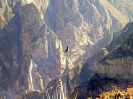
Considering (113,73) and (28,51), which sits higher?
(28,51)

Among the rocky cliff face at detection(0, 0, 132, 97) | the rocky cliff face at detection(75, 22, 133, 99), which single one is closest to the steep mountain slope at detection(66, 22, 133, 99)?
the rocky cliff face at detection(75, 22, 133, 99)

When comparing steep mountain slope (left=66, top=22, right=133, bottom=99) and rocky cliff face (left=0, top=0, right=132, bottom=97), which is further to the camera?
rocky cliff face (left=0, top=0, right=132, bottom=97)

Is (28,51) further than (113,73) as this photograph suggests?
Yes

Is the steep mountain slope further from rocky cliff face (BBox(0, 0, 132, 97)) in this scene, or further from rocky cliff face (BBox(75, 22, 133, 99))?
rocky cliff face (BBox(0, 0, 132, 97))

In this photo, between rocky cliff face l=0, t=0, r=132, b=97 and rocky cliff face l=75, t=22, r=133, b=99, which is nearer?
rocky cliff face l=75, t=22, r=133, b=99

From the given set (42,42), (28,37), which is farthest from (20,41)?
(42,42)

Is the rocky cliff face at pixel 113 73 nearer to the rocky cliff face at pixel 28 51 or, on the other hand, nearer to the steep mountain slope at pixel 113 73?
the steep mountain slope at pixel 113 73

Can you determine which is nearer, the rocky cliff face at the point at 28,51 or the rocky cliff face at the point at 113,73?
the rocky cliff face at the point at 113,73

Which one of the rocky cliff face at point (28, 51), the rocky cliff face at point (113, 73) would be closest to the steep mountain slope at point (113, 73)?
the rocky cliff face at point (113, 73)

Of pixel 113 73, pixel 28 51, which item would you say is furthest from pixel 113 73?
pixel 28 51

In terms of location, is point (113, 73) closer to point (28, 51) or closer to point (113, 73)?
point (113, 73)

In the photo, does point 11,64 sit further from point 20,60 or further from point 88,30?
point 88,30
